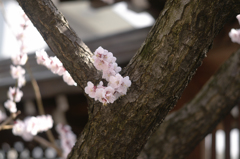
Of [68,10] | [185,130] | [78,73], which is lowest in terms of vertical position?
[78,73]

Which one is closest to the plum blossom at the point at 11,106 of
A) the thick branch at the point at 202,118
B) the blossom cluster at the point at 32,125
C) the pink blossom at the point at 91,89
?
the blossom cluster at the point at 32,125

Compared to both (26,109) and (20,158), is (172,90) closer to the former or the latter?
(26,109)

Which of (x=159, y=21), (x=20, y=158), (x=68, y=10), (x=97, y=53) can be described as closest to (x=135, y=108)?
(x=97, y=53)

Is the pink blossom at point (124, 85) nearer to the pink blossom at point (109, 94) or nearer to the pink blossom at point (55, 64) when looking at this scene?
the pink blossom at point (109, 94)

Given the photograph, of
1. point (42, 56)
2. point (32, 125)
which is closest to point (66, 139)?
point (32, 125)

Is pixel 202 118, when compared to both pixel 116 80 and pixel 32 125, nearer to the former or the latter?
pixel 116 80
